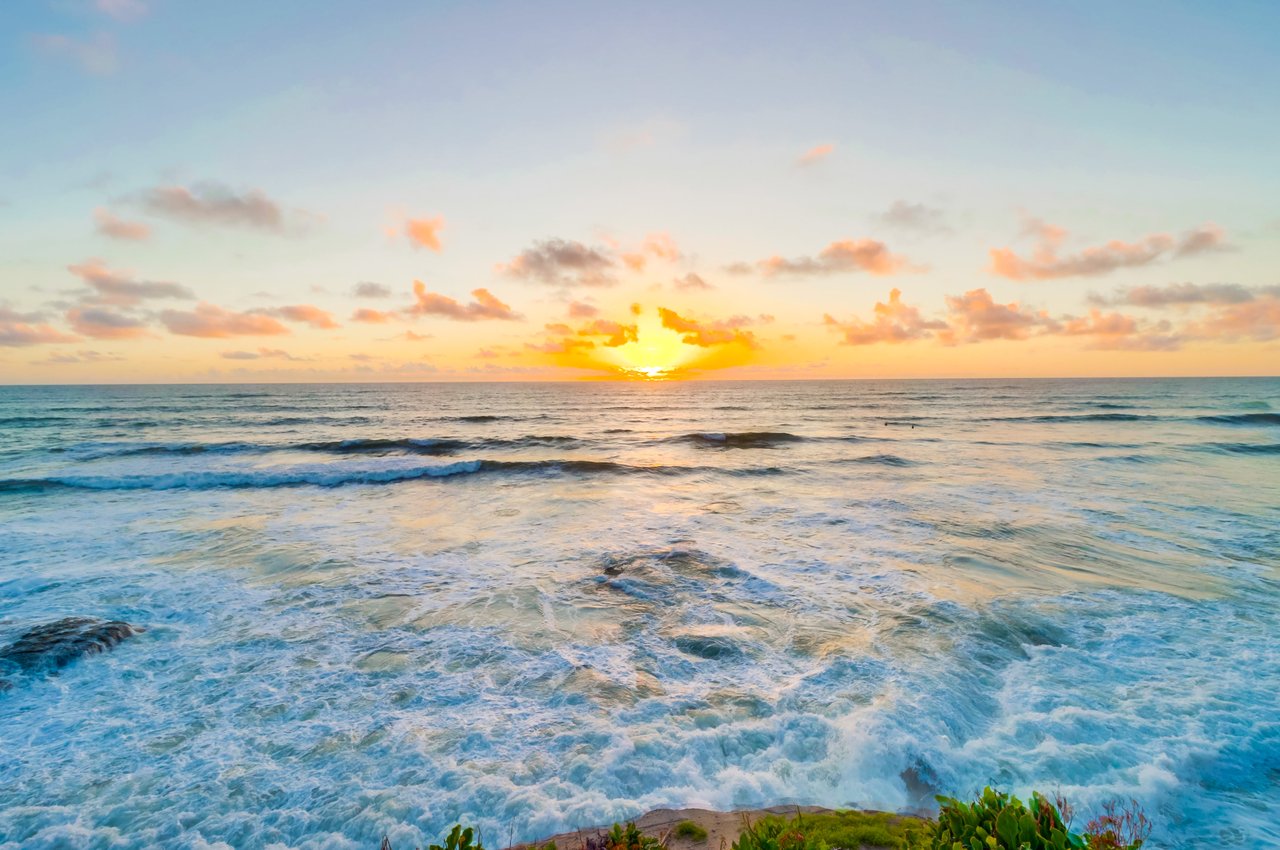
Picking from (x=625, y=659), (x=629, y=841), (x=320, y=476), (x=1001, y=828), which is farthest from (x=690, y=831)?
(x=320, y=476)

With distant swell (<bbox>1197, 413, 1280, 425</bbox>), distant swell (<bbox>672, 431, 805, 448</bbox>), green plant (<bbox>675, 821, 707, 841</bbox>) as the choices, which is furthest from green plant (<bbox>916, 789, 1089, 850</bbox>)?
distant swell (<bbox>1197, 413, 1280, 425</bbox>)

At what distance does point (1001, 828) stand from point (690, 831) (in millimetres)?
2657

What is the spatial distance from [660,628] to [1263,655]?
30.6 feet

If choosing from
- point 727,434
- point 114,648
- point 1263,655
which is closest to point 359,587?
point 114,648

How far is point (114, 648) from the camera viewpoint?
913 centimetres

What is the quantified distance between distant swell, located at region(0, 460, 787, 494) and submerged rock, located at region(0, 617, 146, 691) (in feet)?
56.0

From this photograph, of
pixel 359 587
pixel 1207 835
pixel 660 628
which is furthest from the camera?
pixel 359 587

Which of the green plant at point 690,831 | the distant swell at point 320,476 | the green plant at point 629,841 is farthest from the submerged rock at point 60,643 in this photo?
the distant swell at point 320,476

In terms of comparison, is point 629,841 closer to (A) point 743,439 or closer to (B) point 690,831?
(B) point 690,831

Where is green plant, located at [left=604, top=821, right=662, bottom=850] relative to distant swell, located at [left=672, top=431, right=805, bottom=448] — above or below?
above

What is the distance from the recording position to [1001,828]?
3.58 metres

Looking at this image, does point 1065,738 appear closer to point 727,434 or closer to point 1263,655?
point 1263,655

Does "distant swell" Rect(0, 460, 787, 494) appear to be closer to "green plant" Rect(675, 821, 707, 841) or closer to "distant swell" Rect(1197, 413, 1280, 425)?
"green plant" Rect(675, 821, 707, 841)

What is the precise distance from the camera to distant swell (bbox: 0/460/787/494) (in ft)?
80.5
